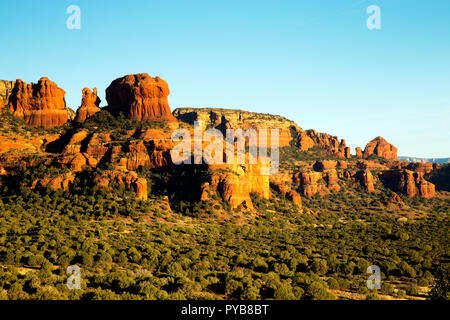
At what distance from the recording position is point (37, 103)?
270 feet

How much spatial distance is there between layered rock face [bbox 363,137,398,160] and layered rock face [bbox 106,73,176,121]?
407ft

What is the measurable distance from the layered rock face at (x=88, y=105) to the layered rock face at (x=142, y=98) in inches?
196

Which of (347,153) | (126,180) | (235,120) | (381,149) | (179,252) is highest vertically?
(235,120)

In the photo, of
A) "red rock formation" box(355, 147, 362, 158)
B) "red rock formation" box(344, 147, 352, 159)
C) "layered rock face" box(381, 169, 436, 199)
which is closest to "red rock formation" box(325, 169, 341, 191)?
"layered rock face" box(381, 169, 436, 199)

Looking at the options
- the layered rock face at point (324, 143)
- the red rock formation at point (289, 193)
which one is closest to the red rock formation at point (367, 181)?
the layered rock face at point (324, 143)

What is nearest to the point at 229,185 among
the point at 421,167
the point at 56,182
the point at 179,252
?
the point at 179,252

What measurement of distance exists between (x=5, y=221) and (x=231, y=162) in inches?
1949

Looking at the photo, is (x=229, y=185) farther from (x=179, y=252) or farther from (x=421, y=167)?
(x=421, y=167)

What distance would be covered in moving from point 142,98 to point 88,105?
16.5 m

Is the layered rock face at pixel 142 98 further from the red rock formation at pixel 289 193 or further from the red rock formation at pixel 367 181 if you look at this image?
the red rock formation at pixel 367 181

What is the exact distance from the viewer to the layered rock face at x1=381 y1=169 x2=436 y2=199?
385 ft

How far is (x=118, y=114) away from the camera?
300 feet

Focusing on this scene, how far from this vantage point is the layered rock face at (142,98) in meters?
90.8

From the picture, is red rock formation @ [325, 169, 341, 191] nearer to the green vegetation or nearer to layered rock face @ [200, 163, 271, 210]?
the green vegetation
